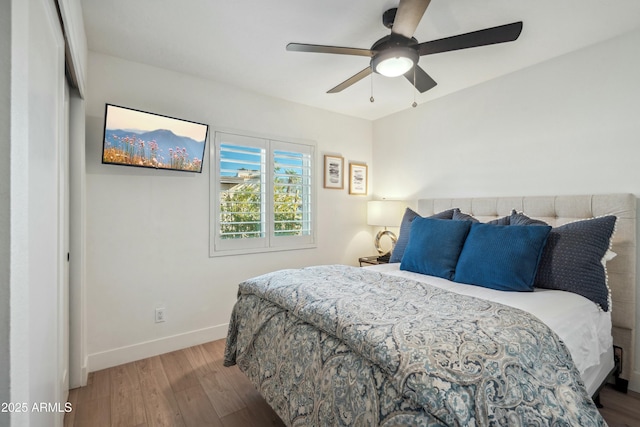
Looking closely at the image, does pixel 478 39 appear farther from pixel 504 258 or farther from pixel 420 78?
pixel 504 258

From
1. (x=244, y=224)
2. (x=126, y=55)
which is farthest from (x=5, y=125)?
(x=244, y=224)

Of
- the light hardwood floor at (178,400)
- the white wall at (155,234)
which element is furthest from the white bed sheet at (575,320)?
the white wall at (155,234)

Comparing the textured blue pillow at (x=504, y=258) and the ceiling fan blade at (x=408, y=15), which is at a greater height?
the ceiling fan blade at (x=408, y=15)

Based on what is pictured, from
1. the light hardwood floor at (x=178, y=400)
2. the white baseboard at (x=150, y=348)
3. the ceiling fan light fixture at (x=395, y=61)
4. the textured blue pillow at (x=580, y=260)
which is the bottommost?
the light hardwood floor at (x=178, y=400)

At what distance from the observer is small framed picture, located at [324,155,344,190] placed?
362 centimetres

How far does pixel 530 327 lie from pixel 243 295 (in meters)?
1.63

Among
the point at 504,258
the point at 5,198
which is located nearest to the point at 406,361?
the point at 5,198

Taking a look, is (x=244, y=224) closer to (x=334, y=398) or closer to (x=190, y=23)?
(x=190, y=23)

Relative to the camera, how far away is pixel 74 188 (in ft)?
6.81

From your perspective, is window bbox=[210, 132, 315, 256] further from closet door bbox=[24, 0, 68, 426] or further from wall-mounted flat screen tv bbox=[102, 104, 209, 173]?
closet door bbox=[24, 0, 68, 426]

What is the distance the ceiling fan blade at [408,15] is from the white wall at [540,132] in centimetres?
157

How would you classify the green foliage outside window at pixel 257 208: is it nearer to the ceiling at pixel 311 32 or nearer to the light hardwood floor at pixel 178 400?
the ceiling at pixel 311 32

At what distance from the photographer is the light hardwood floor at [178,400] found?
1778mm

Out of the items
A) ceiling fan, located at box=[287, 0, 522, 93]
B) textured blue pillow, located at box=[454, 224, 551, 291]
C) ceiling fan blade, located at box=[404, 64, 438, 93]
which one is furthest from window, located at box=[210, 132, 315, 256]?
textured blue pillow, located at box=[454, 224, 551, 291]
